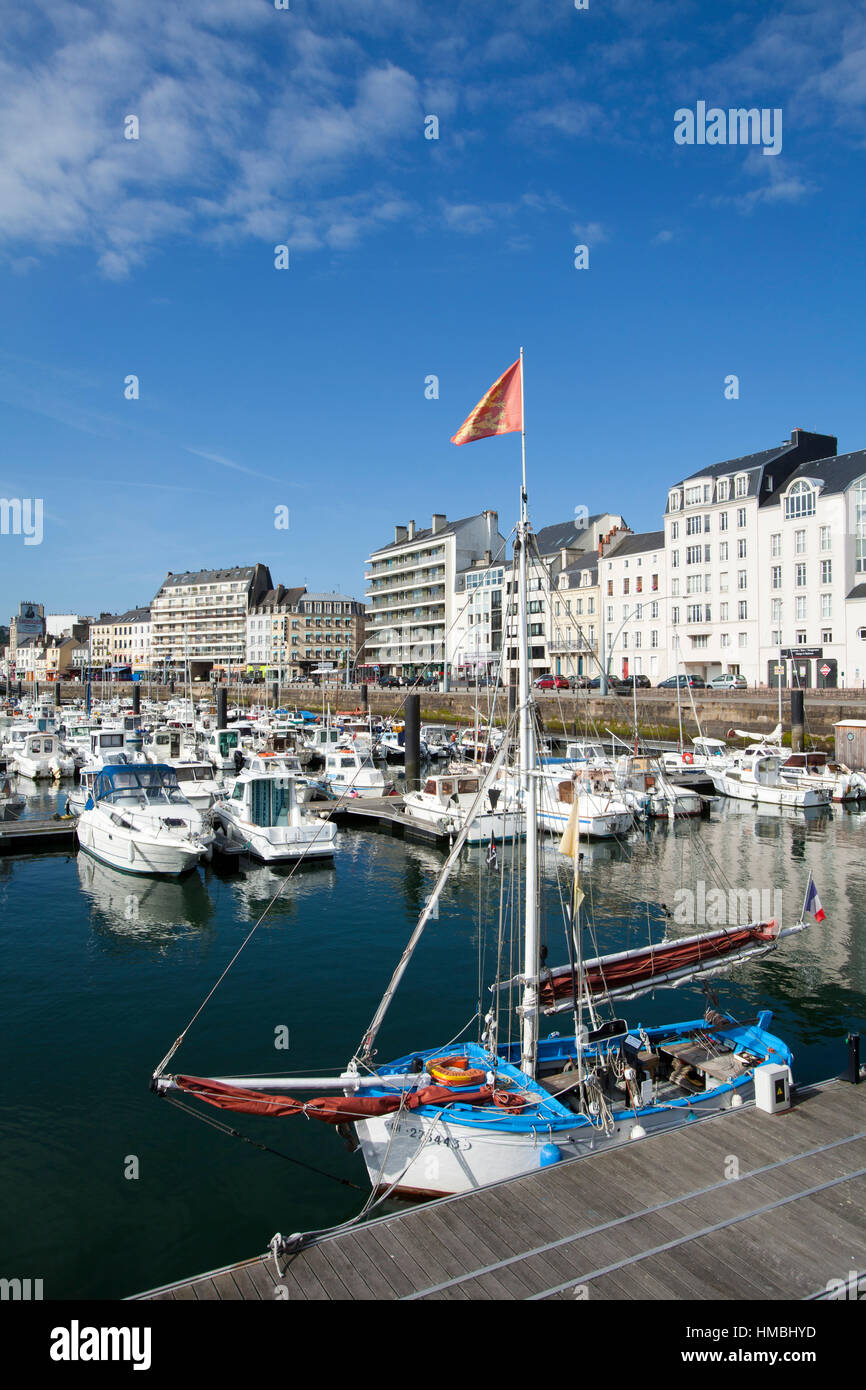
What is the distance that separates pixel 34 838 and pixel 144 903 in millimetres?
11218

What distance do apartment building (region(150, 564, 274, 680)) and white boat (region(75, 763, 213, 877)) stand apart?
448 ft

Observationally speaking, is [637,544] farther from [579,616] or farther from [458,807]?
[458,807]

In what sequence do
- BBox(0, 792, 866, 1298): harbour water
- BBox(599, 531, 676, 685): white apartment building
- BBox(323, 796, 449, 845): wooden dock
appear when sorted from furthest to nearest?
BBox(599, 531, 676, 685): white apartment building → BBox(323, 796, 449, 845): wooden dock → BBox(0, 792, 866, 1298): harbour water

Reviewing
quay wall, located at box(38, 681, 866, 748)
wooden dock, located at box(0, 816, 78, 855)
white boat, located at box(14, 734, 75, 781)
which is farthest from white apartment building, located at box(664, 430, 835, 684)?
wooden dock, located at box(0, 816, 78, 855)

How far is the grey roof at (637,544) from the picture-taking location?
8275cm

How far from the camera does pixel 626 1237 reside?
29.7 feet

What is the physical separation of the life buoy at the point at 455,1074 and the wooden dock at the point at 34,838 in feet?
90.2

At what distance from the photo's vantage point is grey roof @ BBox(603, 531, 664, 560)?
8275 cm

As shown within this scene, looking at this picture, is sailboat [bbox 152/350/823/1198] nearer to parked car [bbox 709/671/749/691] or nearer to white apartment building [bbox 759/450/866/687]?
white apartment building [bbox 759/450/866/687]

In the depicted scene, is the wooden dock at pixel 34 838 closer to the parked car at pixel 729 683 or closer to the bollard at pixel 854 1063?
the bollard at pixel 854 1063

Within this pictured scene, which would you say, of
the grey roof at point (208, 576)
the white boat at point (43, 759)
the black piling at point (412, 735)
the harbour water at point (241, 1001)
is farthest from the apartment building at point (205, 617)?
the harbour water at point (241, 1001)

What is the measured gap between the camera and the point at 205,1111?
1420 cm
